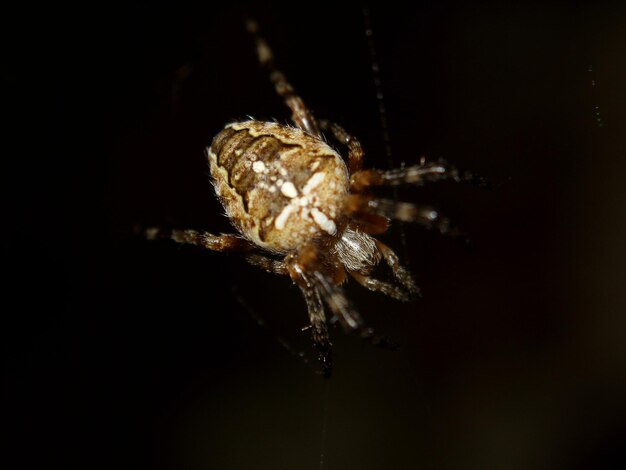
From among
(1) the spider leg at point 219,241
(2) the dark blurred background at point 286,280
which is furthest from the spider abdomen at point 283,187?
(2) the dark blurred background at point 286,280

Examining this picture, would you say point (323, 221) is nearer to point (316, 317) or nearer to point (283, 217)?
point (283, 217)

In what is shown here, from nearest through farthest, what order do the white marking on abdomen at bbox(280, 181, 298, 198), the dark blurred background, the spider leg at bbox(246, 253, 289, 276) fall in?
the white marking on abdomen at bbox(280, 181, 298, 198) → the spider leg at bbox(246, 253, 289, 276) → the dark blurred background

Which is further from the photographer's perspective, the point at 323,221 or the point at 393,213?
the point at 323,221

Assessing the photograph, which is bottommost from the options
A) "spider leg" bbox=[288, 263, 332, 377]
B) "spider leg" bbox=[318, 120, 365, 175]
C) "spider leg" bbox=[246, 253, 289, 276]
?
"spider leg" bbox=[288, 263, 332, 377]

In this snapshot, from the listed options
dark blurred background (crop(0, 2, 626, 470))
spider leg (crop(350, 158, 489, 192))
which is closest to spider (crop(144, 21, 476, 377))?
spider leg (crop(350, 158, 489, 192))

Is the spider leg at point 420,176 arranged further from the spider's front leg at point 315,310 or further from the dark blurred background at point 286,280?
the dark blurred background at point 286,280

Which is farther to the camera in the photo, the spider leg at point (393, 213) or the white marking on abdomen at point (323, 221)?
the white marking on abdomen at point (323, 221)

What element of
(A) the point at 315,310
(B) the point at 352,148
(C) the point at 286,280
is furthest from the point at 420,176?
(C) the point at 286,280

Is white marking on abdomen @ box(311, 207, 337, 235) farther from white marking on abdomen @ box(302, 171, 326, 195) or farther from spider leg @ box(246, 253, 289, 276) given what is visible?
spider leg @ box(246, 253, 289, 276)

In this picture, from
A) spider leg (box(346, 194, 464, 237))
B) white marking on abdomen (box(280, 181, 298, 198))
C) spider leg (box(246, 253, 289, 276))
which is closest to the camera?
spider leg (box(346, 194, 464, 237))
